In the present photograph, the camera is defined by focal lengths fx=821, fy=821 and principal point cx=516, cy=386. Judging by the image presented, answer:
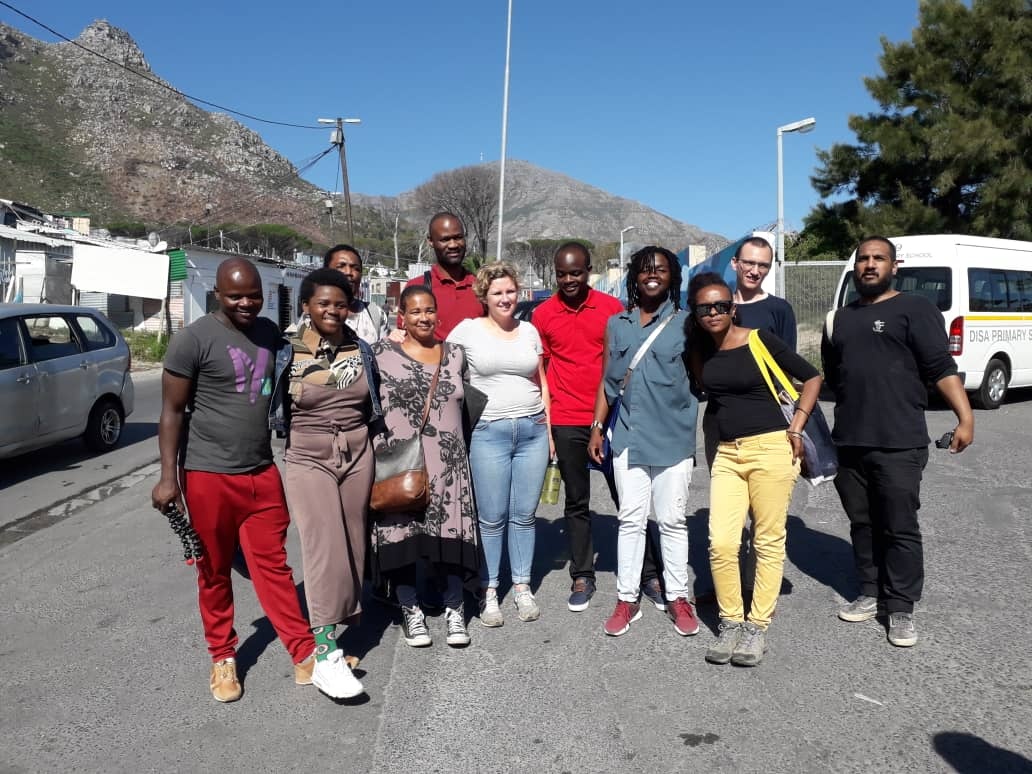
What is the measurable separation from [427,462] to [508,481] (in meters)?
0.50

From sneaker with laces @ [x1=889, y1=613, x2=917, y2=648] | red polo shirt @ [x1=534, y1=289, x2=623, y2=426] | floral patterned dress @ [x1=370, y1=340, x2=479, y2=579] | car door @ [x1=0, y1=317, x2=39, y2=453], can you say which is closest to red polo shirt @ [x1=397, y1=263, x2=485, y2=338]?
red polo shirt @ [x1=534, y1=289, x2=623, y2=426]

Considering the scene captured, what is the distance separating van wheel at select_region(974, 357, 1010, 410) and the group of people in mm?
8773

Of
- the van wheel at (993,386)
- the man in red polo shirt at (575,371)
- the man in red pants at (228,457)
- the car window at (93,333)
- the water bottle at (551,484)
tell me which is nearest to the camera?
the man in red pants at (228,457)

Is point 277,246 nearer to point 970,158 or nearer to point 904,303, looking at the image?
point 970,158

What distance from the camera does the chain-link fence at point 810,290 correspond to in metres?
18.8

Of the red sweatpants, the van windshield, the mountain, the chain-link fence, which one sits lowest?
the red sweatpants

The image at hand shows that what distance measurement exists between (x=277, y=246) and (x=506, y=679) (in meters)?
68.1

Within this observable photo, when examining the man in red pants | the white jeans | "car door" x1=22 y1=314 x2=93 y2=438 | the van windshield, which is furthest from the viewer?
the van windshield

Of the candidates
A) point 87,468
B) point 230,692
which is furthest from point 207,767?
point 87,468

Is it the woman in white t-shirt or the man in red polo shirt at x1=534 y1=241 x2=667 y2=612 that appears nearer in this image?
the woman in white t-shirt

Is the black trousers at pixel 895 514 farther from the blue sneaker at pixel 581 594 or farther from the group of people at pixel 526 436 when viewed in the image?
the blue sneaker at pixel 581 594

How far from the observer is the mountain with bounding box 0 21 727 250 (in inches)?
2768

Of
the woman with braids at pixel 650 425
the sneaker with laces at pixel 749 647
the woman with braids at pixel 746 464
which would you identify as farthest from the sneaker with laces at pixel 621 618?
the sneaker with laces at pixel 749 647

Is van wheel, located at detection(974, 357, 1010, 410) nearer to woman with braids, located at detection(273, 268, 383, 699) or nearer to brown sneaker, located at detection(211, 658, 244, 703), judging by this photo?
woman with braids, located at detection(273, 268, 383, 699)
